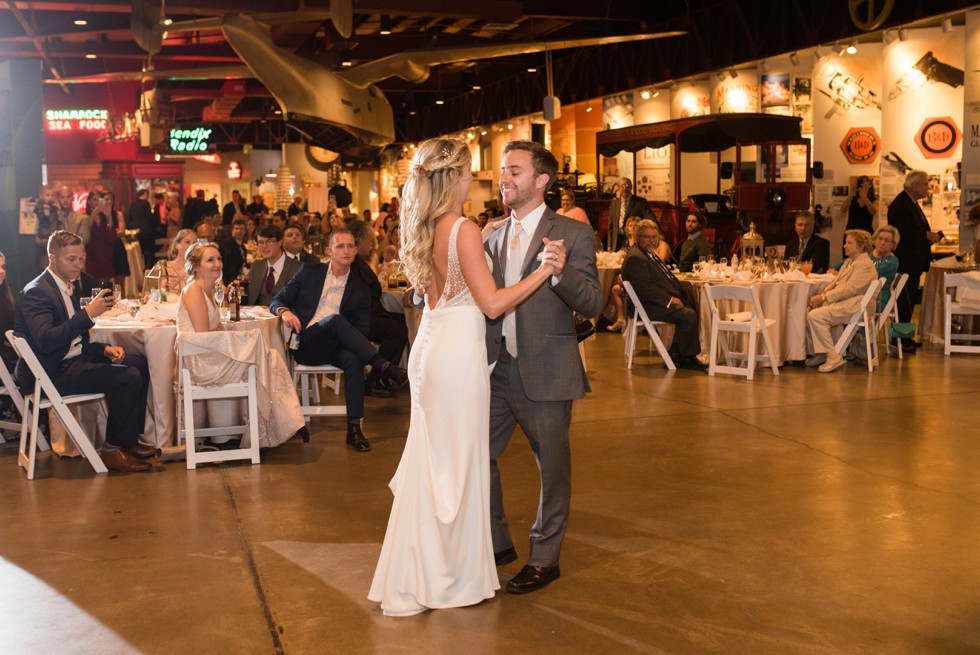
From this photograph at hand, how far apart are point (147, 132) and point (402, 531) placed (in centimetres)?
1777

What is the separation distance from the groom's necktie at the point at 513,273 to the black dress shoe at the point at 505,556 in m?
0.75

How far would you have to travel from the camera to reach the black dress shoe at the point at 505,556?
3.89 metres

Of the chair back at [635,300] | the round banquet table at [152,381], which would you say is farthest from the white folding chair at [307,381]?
the chair back at [635,300]

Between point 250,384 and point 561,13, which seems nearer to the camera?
point 250,384

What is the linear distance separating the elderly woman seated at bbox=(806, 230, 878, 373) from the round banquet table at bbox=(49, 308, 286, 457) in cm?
482

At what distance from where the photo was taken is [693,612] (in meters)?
3.44

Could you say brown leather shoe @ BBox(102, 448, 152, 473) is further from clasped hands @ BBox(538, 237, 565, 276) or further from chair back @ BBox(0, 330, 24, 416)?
clasped hands @ BBox(538, 237, 565, 276)

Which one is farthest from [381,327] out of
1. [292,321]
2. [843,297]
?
[843,297]

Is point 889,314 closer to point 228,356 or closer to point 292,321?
point 292,321

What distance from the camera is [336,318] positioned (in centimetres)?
636

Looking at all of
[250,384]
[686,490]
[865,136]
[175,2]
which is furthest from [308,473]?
[865,136]

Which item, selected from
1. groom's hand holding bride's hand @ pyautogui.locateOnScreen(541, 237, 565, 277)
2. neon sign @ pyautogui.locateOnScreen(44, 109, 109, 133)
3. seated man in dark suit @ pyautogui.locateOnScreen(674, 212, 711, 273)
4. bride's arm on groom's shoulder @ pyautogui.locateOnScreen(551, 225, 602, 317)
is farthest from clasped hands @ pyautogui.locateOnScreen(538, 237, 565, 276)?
neon sign @ pyautogui.locateOnScreen(44, 109, 109, 133)

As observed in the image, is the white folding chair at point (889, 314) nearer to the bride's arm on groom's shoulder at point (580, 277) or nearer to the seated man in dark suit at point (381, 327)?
the seated man in dark suit at point (381, 327)

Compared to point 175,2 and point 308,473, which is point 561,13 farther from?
point 308,473
